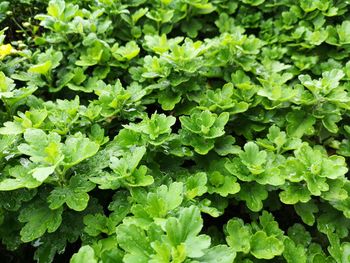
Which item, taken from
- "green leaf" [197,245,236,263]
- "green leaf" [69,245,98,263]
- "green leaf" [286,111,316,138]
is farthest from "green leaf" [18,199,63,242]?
"green leaf" [286,111,316,138]

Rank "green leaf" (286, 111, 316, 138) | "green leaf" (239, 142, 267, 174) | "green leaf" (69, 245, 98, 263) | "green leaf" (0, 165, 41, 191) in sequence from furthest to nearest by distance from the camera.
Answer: "green leaf" (286, 111, 316, 138), "green leaf" (239, 142, 267, 174), "green leaf" (0, 165, 41, 191), "green leaf" (69, 245, 98, 263)

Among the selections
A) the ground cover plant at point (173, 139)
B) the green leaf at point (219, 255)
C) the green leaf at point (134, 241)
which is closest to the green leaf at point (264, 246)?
the ground cover plant at point (173, 139)

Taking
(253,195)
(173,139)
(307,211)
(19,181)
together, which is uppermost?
(19,181)

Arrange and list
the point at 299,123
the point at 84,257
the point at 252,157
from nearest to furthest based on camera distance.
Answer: the point at 84,257 < the point at 252,157 < the point at 299,123

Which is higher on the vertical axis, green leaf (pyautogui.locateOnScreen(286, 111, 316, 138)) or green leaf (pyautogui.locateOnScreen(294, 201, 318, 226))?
green leaf (pyautogui.locateOnScreen(286, 111, 316, 138))

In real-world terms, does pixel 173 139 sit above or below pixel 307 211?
above

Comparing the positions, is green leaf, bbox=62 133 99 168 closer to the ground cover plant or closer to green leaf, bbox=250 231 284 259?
the ground cover plant

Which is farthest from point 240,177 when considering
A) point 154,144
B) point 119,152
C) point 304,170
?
point 119,152

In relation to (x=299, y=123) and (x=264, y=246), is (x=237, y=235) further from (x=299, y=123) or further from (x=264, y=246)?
(x=299, y=123)

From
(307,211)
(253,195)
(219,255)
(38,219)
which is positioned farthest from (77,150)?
(307,211)

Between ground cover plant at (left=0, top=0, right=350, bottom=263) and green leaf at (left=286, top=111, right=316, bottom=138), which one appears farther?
green leaf at (left=286, top=111, right=316, bottom=138)
